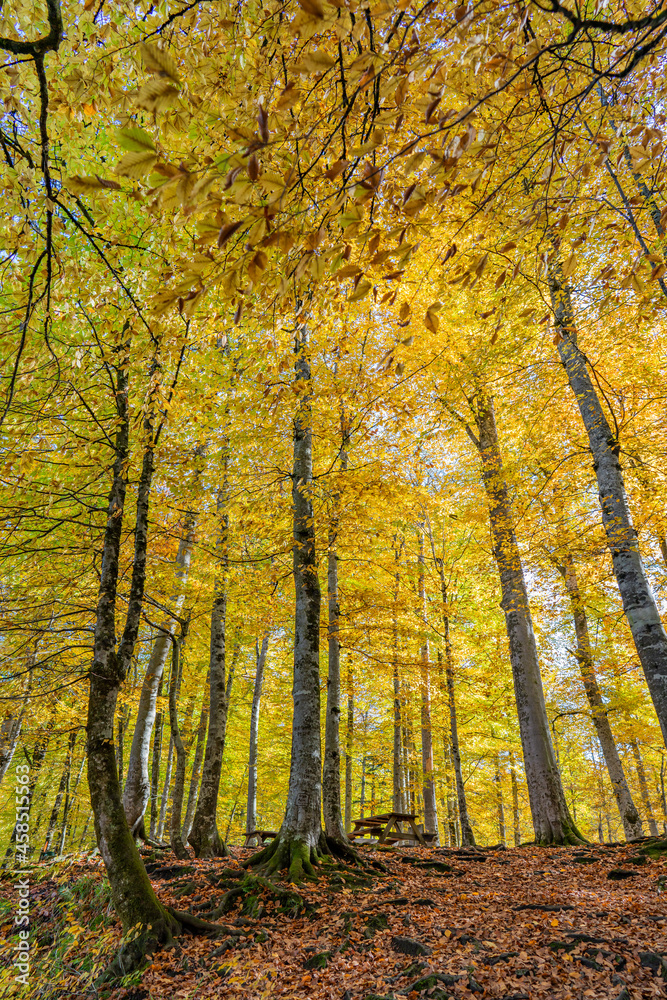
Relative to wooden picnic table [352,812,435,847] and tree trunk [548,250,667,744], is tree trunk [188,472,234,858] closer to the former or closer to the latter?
wooden picnic table [352,812,435,847]

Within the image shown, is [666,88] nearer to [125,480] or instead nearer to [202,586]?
[125,480]

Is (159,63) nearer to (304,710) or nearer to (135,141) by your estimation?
(135,141)

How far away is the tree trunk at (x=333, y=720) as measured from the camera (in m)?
8.02

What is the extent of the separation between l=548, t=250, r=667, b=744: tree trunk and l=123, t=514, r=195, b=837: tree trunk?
19.6 ft

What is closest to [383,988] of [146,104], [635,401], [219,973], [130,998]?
[219,973]

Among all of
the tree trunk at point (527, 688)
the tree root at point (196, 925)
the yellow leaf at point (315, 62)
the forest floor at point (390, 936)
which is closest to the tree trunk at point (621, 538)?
the tree trunk at point (527, 688)

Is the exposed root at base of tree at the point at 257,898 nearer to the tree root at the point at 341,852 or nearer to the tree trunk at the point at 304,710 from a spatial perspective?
the tree trunk at the point at 304,710

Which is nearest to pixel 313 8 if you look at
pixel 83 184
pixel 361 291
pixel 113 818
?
pixel 361 291

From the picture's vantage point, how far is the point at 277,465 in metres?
8.88

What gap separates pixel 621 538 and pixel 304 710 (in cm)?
472

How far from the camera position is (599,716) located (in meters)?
11.1

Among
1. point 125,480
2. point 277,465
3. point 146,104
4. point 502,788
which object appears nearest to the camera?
point 146,104

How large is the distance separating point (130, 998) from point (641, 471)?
34.0ft

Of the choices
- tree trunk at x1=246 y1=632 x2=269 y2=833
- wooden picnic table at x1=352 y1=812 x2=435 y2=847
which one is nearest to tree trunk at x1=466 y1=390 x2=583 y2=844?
wooden picnic table at x1=352 y1=812 x2=435 y2=847
